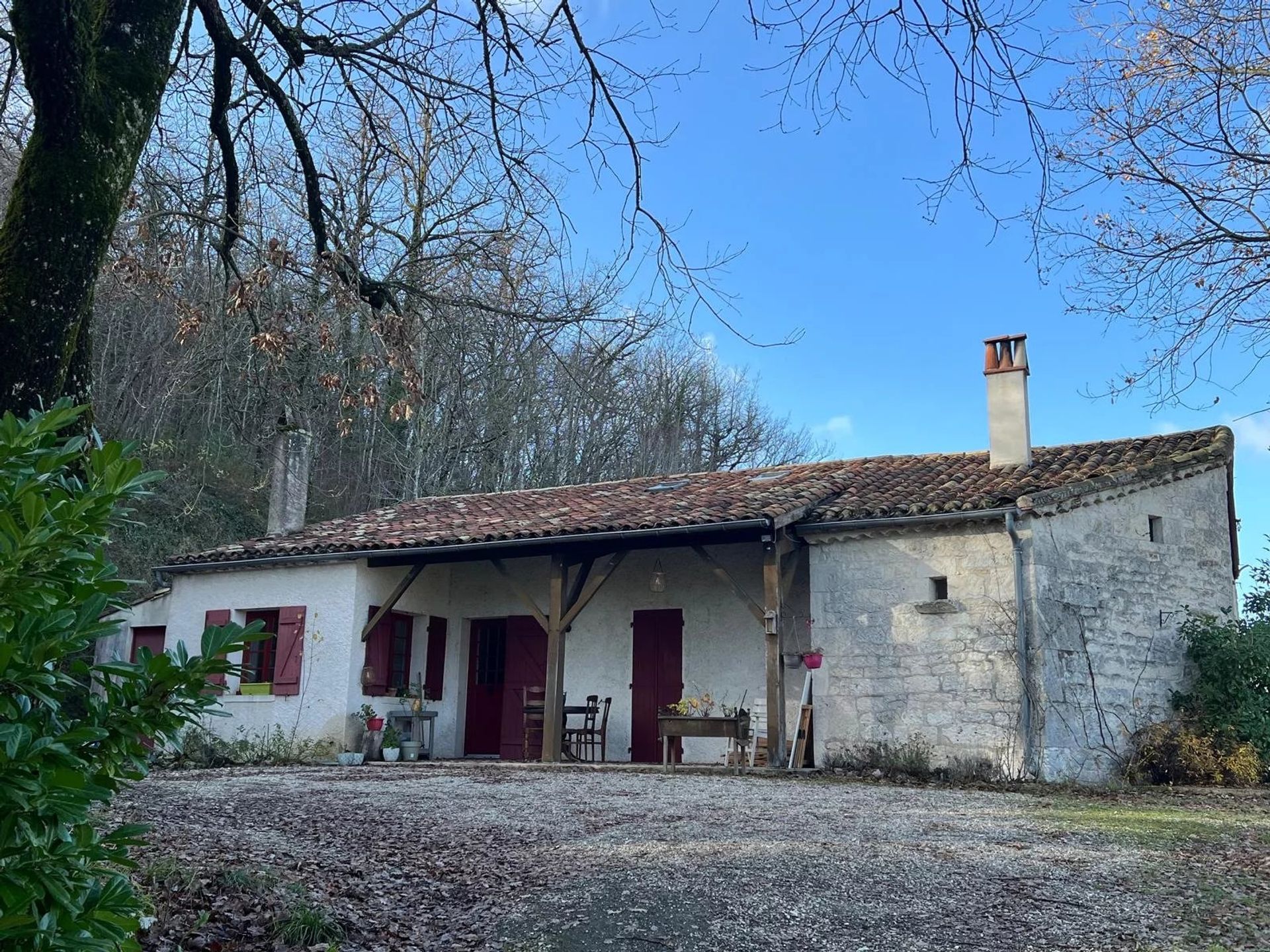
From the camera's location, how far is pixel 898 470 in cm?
1443

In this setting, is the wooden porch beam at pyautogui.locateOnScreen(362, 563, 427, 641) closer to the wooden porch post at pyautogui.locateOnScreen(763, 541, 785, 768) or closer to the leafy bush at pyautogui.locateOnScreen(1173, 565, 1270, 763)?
the wooden porch post at pyautogui.locateOnScreen(763, 541, 785, 768)

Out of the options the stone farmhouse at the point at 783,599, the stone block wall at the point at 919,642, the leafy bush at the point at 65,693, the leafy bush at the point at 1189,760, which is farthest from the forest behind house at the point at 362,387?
the leafy bush at the point at 1189,760

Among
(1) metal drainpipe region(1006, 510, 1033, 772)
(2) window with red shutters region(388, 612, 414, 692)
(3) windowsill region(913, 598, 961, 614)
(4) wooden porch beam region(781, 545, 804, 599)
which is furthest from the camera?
(2) window with red shutters region(388, 612, 414, 692)

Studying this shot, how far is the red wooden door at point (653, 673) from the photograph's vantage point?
14.1m

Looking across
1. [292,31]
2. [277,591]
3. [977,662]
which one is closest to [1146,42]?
[292,31]

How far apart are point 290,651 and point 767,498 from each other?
673cm

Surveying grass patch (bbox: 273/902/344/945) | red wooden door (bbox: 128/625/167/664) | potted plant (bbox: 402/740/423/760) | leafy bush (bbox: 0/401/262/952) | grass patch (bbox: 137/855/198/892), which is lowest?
potted plant (bbox: 402/740/423/760)

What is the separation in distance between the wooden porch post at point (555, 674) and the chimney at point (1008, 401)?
5.60m

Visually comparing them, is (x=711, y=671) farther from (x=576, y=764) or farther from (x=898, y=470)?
(x=898, y=470)

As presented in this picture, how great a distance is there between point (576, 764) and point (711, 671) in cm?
224

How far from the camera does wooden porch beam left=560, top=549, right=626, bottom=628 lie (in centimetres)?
1309

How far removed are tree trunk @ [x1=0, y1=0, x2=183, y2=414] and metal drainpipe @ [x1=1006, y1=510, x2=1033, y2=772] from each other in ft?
30.6

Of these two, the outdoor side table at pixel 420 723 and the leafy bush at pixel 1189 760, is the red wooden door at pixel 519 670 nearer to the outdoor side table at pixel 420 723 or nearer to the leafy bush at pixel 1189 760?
the outdoor side table at pixel 420 723

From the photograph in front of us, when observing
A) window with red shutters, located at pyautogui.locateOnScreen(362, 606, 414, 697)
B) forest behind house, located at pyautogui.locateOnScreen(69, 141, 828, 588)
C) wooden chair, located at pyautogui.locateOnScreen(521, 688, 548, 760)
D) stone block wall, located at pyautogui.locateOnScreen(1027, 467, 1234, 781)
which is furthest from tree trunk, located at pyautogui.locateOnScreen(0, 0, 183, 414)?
window with red shutters, located at pyautogui.locateOnScreen(362, 606, 414, 697)
